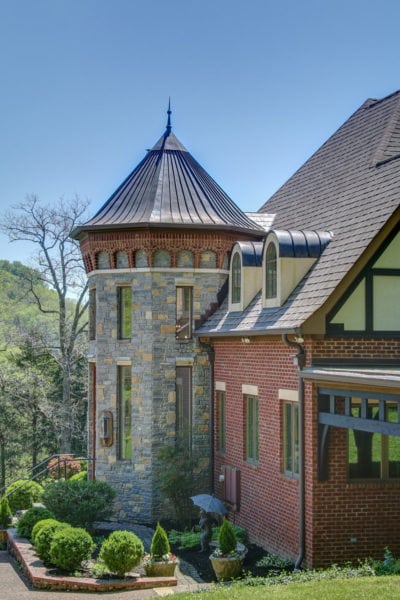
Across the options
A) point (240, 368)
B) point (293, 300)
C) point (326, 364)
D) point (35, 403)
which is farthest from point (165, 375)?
point (35, 403)

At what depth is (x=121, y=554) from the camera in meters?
13.2

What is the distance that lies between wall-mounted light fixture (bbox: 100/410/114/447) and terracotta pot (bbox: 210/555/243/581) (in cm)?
641

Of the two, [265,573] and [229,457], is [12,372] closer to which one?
[229,457]

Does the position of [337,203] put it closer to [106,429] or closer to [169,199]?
[169,199]

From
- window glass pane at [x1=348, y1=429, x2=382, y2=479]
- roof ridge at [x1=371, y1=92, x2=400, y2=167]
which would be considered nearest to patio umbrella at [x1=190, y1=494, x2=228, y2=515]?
window glass pane at [x1=348, y1=429, x2=382, y2=479]

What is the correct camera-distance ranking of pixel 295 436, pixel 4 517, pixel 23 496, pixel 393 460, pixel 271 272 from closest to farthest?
1. pixel 393 460
2. pixel 295 436
3. pixel 271 272
4. pixel 4 517
5. pixel 23 496

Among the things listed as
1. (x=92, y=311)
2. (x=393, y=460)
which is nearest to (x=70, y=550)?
(x=393, y=460)

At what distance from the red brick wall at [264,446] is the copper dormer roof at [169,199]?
322 centimetres

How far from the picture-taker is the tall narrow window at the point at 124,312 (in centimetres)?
1969

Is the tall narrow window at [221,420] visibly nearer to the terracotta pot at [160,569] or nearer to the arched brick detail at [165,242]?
the arched brick detail at [165,242]

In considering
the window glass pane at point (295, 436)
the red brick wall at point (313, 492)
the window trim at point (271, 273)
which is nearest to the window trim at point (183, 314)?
the red brick wall at point (313, 492)

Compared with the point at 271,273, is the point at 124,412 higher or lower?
lower

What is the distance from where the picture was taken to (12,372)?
1395 inches

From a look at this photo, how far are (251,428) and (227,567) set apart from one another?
3.90m
